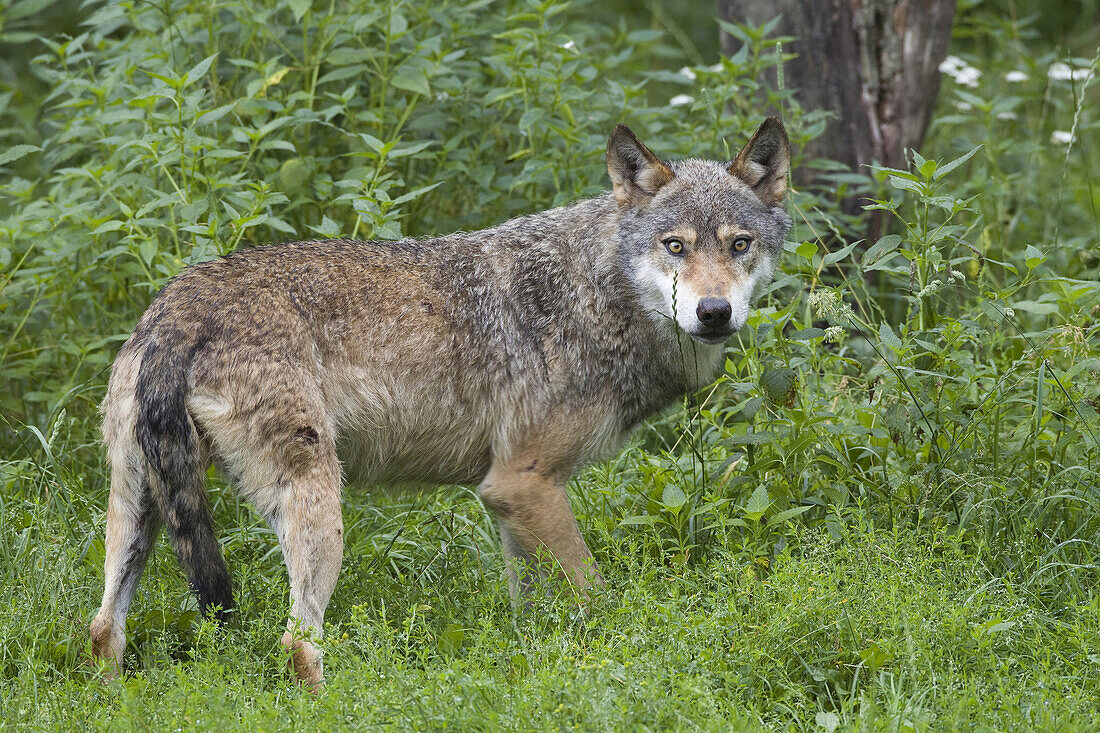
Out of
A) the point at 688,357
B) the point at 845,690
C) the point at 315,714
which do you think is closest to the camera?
the point at 315,714

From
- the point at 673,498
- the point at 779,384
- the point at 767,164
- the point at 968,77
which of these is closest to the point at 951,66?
the point at 968,77

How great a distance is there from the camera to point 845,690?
3695 millimetres

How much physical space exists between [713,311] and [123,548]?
2550 mm

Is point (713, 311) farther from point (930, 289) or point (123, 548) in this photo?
point (123, 548)

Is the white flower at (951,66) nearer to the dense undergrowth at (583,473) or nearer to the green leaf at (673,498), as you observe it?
the dense undergrowth at (583,473)

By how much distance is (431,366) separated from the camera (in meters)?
4.48

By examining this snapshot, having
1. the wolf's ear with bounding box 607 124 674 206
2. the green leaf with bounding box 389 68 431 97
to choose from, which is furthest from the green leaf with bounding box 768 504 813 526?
the green leaf with bounding box 389 68 431 97

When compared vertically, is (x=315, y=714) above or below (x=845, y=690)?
above


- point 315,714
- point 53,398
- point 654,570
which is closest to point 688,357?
point 654,570

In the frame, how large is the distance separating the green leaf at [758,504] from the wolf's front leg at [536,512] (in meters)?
0.72

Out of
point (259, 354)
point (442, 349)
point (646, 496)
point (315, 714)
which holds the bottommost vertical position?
point (646, 496)

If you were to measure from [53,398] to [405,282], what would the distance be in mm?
2319

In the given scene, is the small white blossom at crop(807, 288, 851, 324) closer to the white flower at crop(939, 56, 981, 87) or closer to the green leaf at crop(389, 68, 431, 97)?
the green leaf at crop(389, 68, 431, 97)

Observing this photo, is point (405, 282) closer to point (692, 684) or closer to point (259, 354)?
point (259, 354)
